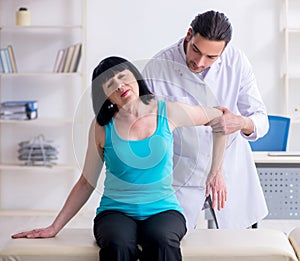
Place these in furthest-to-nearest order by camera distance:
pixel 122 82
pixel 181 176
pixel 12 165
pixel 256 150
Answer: pixel 12 165 → pixel 256 150 → pixel 181 176 → pixel 122 82

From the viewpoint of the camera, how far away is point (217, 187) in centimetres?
254

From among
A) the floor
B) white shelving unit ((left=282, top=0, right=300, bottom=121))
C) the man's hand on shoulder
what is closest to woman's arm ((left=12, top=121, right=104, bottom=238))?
the man's hand on shoulder

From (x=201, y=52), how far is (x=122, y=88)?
36cm

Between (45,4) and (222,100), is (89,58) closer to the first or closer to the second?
(45,4)

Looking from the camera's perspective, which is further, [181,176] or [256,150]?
[256,150]

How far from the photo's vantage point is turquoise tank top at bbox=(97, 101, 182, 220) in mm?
2078

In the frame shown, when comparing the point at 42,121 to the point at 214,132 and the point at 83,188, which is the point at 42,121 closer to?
the point at 214,132

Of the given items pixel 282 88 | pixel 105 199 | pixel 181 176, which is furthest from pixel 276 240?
pixel 282 88

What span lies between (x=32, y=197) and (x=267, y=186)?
2.52m

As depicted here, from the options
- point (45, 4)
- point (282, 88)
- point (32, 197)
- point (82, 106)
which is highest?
point (82, 106)

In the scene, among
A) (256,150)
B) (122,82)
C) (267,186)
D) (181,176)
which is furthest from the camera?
(256,150)

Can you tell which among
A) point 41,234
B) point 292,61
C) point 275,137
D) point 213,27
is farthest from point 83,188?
point 292,61

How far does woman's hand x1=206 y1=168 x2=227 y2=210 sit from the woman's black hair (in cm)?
56

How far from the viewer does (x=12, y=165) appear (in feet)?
17.1
